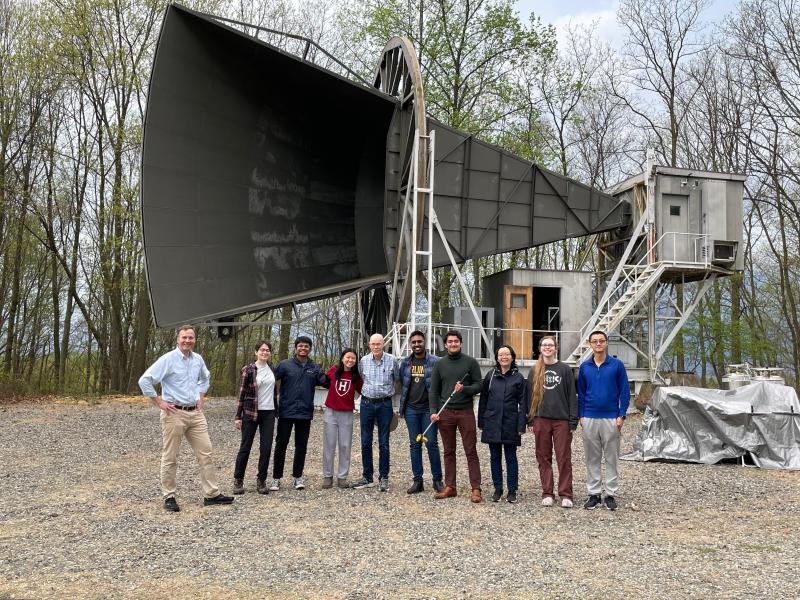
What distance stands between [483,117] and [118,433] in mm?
21115

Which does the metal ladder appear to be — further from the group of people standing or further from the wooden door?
the group of people standing

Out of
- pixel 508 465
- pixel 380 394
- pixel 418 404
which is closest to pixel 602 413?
pixel 508 465

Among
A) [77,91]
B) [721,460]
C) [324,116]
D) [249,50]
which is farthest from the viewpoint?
[77,91]

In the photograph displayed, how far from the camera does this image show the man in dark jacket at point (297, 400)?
334 inches

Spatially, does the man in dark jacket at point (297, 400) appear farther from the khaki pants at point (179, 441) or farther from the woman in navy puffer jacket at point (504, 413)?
the woman in navy puffer jacket at point (504, 413)

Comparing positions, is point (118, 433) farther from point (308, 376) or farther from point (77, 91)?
point (77, 91)

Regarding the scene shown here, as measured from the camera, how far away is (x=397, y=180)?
55.4 feet

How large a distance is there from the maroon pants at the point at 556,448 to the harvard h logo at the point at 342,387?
2353 millimetres

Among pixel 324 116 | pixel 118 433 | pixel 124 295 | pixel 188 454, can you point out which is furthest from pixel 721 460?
pixel 124 295

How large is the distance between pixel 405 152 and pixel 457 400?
9.80 m

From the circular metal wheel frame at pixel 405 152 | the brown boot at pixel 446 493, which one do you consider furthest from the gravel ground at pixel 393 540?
the circular metal wheel frame at pixel 405 152

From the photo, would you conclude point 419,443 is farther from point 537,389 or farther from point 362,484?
point 537,389

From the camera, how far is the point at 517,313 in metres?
20.1

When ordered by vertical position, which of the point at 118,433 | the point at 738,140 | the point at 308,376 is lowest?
the point at 118,433
